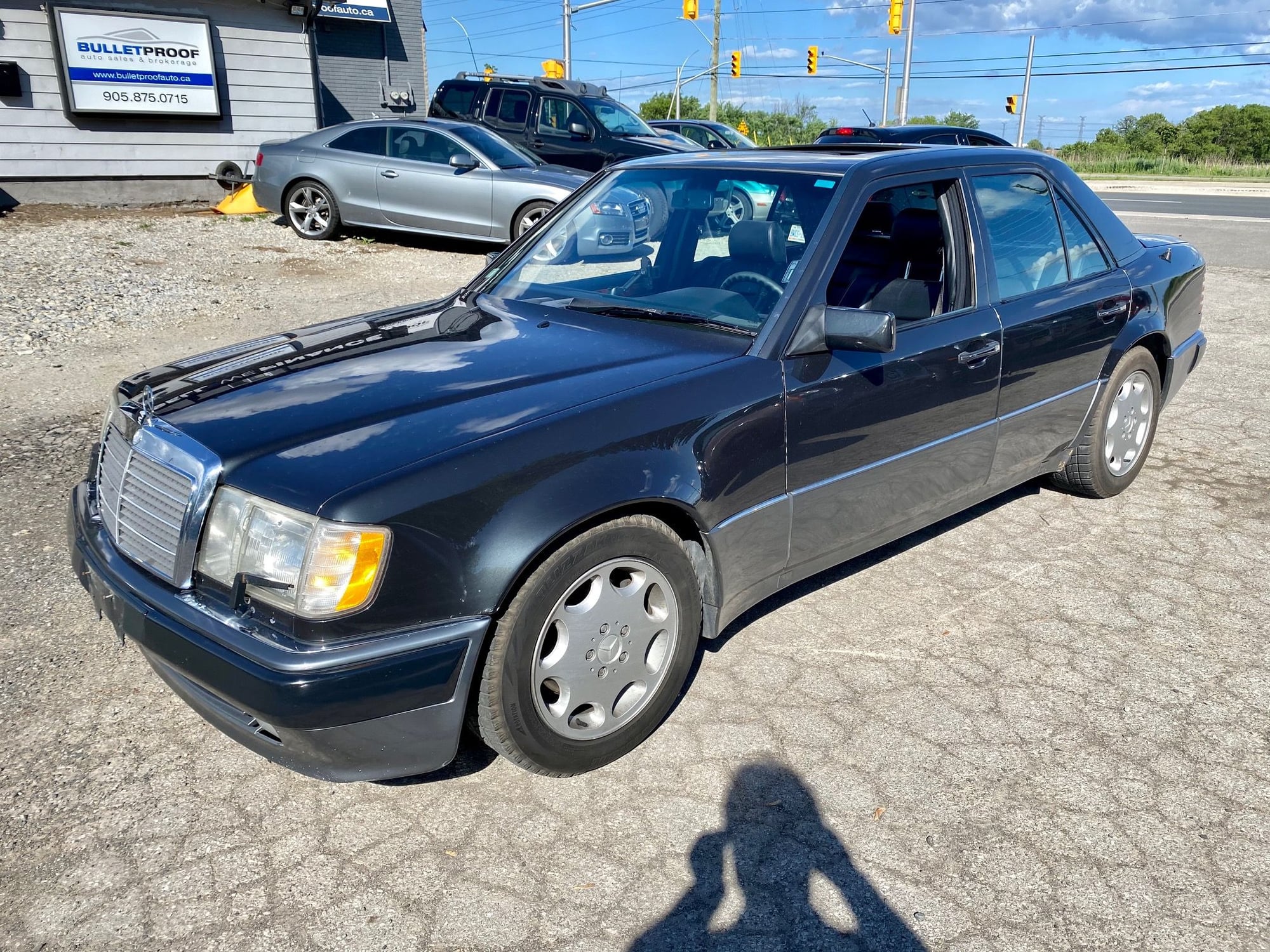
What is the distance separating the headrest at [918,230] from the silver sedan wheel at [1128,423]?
4.57 ft

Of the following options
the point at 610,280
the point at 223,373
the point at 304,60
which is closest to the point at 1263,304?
the point at 610,280

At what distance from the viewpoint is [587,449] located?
8.93ft

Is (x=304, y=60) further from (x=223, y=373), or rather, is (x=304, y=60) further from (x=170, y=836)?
(x=170, y=836)

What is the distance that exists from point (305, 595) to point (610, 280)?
6.13 feet

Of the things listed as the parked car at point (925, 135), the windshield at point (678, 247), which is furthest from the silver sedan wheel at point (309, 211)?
the windshield at point (678, 247)

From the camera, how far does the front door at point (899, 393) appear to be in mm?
3342

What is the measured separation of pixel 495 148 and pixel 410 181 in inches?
43.3

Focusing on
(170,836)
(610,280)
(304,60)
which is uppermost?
(304,60)

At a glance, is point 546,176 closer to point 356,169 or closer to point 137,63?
point 356,169

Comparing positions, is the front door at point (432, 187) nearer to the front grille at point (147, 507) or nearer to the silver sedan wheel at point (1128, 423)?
the silver sedan wheel at point (1128, 423)

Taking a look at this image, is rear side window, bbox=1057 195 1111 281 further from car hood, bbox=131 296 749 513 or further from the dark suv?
the dark suv

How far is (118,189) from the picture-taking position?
48.6ft

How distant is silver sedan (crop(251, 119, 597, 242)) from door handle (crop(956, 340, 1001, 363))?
8.37 metres

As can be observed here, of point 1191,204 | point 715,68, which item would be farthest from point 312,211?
point 715,68
